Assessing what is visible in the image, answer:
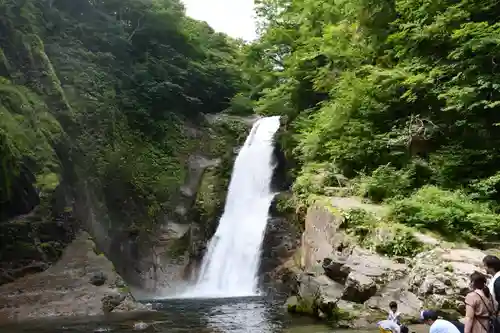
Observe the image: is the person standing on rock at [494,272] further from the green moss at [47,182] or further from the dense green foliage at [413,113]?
the green moss at [47,182]

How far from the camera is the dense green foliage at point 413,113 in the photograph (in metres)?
12.3

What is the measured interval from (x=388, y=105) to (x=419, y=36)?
2.40 meters

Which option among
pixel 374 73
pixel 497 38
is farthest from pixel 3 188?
pixel 497 38

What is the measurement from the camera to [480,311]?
16.2 feet

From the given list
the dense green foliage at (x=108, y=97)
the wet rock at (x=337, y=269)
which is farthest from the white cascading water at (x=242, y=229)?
the wet rock at (x=337, y=269)

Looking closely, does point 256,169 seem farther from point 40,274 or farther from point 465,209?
point 465,209

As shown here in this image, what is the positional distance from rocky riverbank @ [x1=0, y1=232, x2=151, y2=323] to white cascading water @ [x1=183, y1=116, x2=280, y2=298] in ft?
14.7

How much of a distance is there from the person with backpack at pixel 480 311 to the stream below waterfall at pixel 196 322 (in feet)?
12.6

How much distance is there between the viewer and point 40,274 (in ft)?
49.9

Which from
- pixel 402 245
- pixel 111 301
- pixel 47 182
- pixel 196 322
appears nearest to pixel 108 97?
pixel 47 182

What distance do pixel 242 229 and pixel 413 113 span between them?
31.7ft

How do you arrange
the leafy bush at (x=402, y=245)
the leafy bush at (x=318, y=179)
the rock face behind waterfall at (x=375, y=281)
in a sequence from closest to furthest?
the rock face behind waterfall at (x=375, y=281), the leafy bush at (x=402, y=245), the leafy bush at (x=318, y=179)

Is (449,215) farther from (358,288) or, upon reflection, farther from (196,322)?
(196,322)

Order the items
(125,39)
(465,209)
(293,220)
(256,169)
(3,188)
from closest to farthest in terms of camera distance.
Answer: (465,209)
(3,188)
(293,220)
(256,169)
(125,39)
